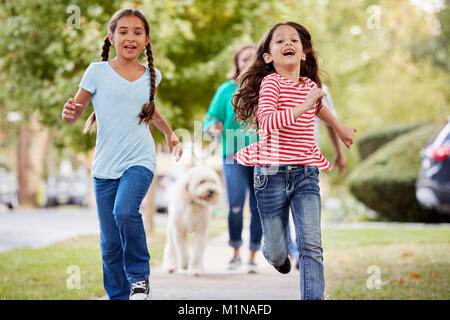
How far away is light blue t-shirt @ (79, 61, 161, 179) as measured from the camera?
12.9 feet

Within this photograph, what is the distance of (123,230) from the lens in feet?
12.6

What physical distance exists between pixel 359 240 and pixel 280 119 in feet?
22.1

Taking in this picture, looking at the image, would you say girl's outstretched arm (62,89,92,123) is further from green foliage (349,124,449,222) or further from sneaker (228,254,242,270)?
green foliage (349,124,449,222)

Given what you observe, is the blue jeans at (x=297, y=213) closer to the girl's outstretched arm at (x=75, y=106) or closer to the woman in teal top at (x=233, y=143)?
the girl's outstretched arm at (x=75, y=106)

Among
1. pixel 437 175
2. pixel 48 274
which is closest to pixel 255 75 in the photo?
pixel 48 274

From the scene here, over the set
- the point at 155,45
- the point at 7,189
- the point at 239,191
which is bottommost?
the point at 7,189

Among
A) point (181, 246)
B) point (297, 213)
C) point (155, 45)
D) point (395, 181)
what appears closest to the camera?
point (297, 213)

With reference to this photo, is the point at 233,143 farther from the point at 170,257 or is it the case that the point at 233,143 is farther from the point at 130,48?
the point at 130,48

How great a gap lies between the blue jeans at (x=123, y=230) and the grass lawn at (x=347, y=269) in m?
1.01

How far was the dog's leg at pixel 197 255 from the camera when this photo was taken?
6.27 meters

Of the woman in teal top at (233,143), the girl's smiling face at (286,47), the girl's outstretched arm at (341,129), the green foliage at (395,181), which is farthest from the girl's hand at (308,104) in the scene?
the green foliage at (395,181)

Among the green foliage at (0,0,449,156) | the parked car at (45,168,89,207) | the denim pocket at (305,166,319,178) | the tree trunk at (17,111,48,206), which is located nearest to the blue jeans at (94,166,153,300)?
the denim pocket at (305,166,319,178)

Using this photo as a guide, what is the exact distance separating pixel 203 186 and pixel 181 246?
2.44 ft
